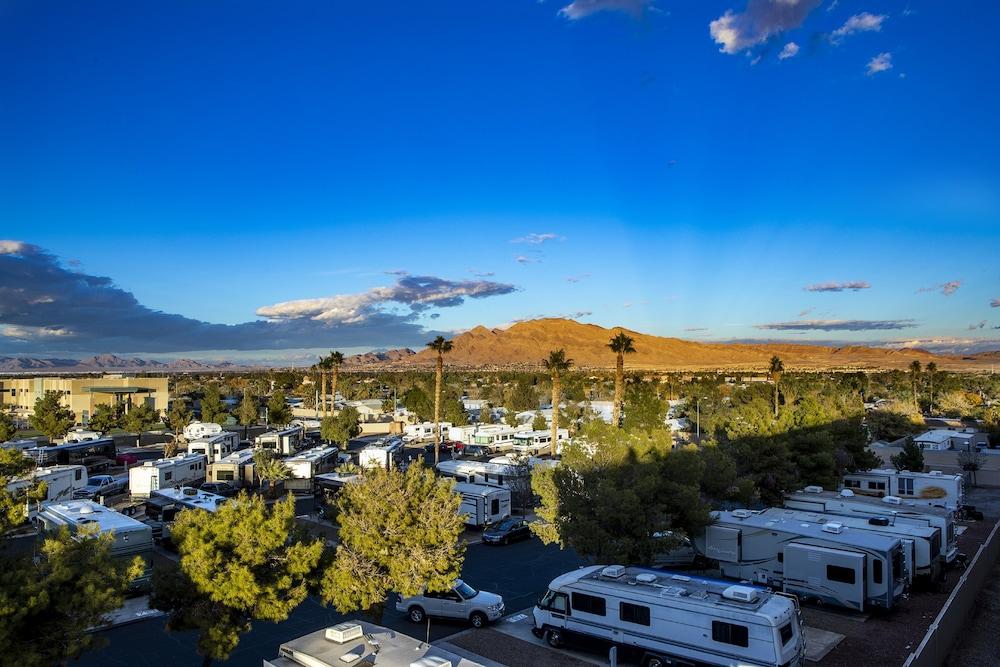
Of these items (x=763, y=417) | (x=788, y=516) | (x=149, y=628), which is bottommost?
(x=149, y=628)

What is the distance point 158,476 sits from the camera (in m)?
31.2

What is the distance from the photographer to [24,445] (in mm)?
41469

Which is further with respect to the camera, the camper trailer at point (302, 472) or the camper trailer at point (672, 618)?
the camper trailer at point (302, 472)

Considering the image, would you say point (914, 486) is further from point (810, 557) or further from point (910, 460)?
point (810, 557)

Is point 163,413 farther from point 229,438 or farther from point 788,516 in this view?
point 788,516

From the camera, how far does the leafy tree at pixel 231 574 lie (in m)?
11.6

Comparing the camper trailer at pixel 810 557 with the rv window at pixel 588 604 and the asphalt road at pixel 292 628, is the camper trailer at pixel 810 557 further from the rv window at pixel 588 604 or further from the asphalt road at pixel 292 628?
the rv window at pixel 588 604

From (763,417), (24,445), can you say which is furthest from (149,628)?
(24,445)

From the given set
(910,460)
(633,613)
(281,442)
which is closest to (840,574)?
(633,613)

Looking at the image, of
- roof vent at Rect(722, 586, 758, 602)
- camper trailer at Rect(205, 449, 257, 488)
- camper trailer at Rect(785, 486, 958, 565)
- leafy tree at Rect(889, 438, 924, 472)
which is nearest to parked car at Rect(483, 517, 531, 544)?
camper trailer at Rect(785, 486, 958, 565)

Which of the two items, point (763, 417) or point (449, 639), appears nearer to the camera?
point (449, 639)

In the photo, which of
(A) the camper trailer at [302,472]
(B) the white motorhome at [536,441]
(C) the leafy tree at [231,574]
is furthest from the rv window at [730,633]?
(B) the white motorhome at [536,441]

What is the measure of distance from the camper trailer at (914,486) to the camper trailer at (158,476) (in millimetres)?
32649

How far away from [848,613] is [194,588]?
608 inches
